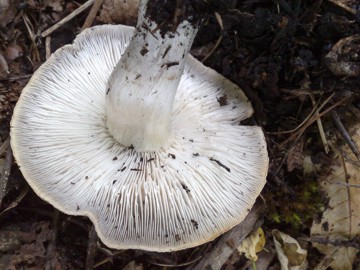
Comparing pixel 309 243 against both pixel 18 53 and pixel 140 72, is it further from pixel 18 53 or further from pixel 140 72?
pixel 18 53

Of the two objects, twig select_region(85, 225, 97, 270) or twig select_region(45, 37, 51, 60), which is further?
twig select_region(45, 37, 51, 60)

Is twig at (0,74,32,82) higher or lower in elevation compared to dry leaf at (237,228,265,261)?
higher

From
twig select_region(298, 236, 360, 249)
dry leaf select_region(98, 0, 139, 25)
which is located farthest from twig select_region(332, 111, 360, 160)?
dry leaf select_region(98, 0, 139, 25)

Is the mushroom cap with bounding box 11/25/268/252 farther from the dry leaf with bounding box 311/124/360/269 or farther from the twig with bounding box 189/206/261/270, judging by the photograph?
the dry leaf with bounding box 311/124/360/269

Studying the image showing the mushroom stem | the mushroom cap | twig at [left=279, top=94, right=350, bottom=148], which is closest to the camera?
the mushroom stem

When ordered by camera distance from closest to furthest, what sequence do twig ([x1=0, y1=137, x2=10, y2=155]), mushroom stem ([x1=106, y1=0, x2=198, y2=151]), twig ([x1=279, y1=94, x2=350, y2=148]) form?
mushroom stem ([x1=106, y1=0, x2=198, y2=151])
twig ([x1=0, y1=137, x2=10, y2=155])
twig ([x1=279, y1=94, x2=350, y2=148])

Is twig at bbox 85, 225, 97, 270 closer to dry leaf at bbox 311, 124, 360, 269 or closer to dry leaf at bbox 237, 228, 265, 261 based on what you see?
dry leaf at bbox 237, 228, 265, 261

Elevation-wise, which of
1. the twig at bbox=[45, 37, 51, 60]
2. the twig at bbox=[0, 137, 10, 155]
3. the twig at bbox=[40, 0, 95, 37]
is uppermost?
the twig at bbox=[40, 0, 95, 37]
